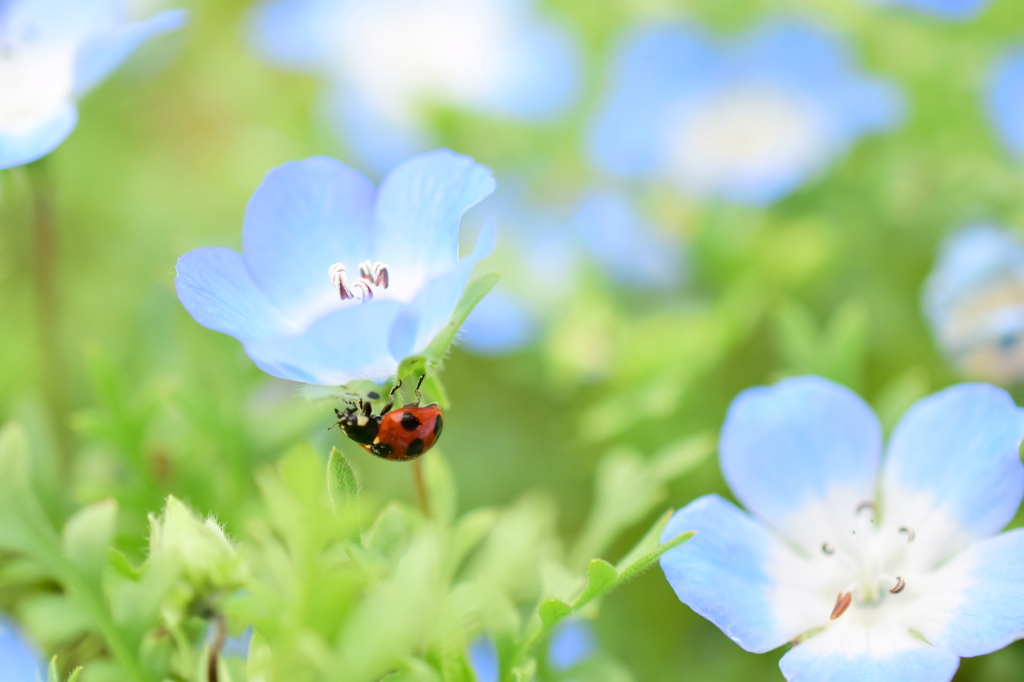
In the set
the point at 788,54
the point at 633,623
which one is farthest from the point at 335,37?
the point at 633,623

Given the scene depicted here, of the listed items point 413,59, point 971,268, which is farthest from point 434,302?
point 413,59

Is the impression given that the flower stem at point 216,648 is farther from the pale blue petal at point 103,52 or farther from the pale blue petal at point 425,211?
the pale blue petal at point 103,52

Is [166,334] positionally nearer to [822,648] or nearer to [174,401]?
[174,401]

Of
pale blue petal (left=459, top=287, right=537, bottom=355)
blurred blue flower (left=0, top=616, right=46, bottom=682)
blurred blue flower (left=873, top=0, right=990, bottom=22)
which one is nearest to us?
blurred blue flower (left=0, top=616, right=46, bottom=682)

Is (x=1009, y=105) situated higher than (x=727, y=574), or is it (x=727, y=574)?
(x=1009, y=105)

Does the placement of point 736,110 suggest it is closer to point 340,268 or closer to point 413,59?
point 413,59

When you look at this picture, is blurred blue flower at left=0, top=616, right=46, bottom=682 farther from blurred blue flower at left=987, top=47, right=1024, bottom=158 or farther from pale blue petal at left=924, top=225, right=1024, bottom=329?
blurred blue flower at left=987, top=47, right=1024, bottom=158

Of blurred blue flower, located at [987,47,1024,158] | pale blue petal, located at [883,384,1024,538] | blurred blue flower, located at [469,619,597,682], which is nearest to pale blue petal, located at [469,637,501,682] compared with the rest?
blurred blue flower, located at [469,619,597,682]
